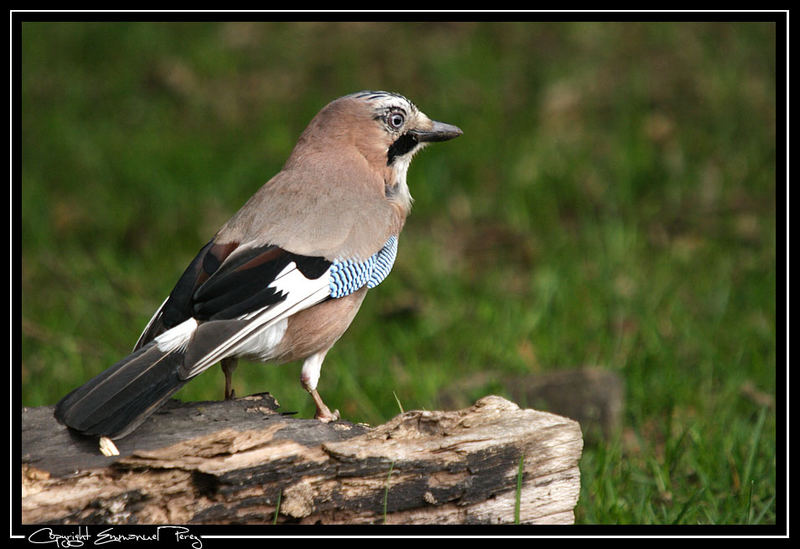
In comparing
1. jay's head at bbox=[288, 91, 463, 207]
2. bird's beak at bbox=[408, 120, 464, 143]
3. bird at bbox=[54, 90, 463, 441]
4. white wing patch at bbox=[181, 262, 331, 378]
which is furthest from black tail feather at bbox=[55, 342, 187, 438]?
bird's beak at bbox=[408, 120, 464, 143]

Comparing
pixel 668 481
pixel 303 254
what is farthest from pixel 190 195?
pixel 668 481

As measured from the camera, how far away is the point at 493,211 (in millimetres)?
6977

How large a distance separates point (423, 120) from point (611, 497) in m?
1.69

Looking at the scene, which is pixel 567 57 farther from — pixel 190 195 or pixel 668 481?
pixel 668 481

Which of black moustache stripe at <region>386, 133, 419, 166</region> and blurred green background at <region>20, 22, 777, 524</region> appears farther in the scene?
blurred green background at <region>20, 22, 777, 524</region>

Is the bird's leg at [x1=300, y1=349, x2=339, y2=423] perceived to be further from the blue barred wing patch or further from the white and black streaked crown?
the white and black streaked crown

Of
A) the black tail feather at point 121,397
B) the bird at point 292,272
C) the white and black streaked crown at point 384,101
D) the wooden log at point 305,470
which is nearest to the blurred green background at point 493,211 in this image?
the wooden log at point 305,470

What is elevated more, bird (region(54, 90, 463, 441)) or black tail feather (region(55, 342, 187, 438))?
bird (region(54, 90, 463, 441))

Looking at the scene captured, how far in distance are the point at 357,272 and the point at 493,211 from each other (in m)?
3.42

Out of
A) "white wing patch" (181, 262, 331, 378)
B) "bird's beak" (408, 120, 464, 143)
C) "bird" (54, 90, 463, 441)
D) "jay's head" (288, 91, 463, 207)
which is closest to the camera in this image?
"bird" (54, 90, 463, 441)

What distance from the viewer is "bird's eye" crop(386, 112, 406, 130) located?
13.5 feet

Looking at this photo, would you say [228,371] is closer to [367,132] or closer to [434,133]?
[367,132]

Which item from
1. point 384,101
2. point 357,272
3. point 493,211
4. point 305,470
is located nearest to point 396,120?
point 384,101
